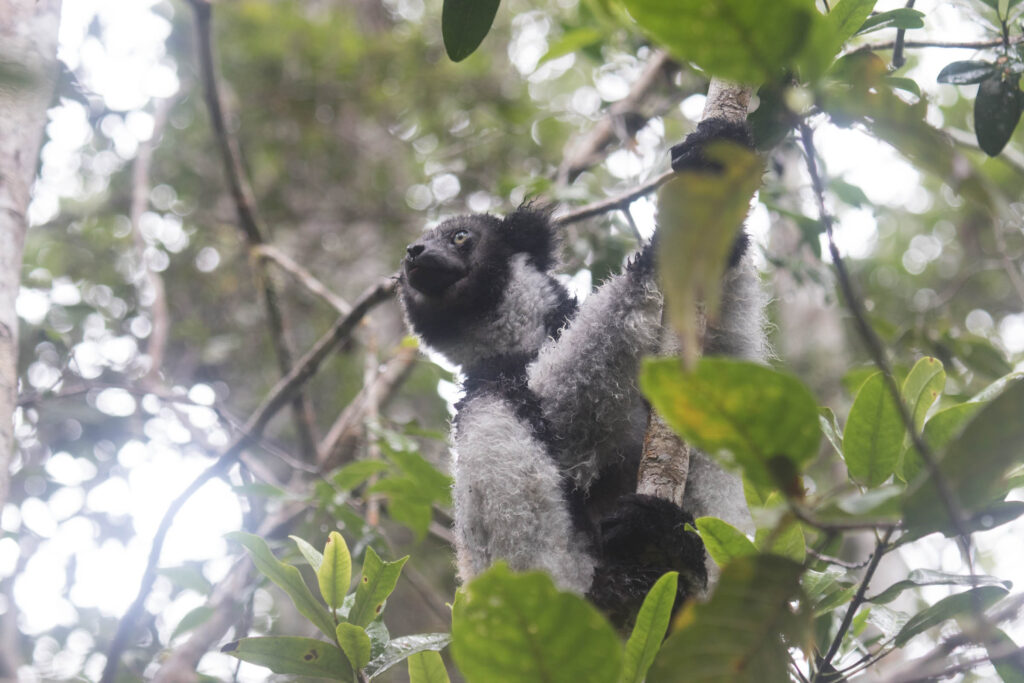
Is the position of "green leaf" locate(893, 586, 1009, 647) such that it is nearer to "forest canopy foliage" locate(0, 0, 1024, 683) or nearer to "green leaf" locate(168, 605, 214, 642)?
"forest canopy foliage" locate(0, 0, 1024, 683)

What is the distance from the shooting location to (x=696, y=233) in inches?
30.8

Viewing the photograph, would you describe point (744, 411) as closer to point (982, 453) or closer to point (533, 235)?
point (982, 453)

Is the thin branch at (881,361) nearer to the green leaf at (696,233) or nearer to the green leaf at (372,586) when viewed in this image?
the green leaf at (696,233)

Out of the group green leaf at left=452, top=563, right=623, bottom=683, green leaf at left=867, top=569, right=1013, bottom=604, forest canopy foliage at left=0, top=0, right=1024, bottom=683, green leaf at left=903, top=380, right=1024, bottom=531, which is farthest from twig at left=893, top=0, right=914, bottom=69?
green leaf at left=452, top=563, right=623, bottom=683

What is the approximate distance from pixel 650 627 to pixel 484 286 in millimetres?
1848

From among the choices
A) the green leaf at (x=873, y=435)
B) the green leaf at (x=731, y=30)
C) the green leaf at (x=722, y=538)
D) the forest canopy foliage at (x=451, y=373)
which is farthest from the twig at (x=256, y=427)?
the green leaf at (x=731, y=30)

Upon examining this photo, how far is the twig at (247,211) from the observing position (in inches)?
151

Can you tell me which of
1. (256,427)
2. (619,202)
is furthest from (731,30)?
(256,427)

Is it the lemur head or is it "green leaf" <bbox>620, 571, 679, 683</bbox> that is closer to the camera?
"green leaf" <bbox>620, 571, 679, 683</bbox>

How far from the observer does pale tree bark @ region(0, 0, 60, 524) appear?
6.75 ft

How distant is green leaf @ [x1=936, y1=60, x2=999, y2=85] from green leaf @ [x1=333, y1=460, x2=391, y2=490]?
236cm

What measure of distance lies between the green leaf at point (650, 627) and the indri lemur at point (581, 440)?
456 millimetres

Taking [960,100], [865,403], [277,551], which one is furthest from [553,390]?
[960,100]

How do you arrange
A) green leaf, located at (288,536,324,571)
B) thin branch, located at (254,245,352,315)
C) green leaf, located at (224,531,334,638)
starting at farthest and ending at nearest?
1. thin branch, located at (254,245,352,315)
2. green leaf, located at (288,536,324,571)
3. green leaf, located at (224,531,334,638)
